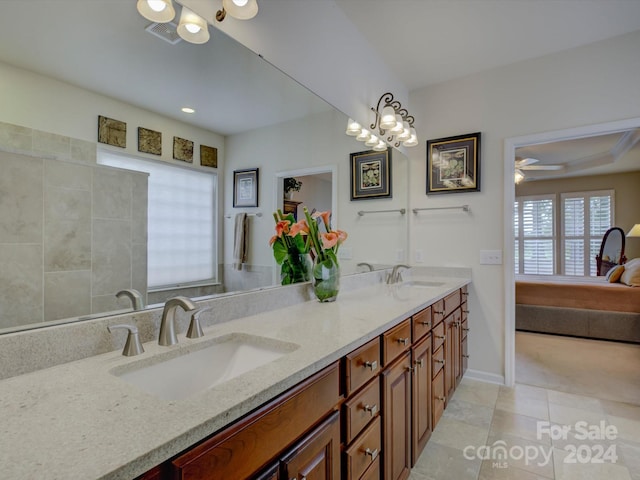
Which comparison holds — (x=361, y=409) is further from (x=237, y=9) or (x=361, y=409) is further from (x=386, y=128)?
(x=386, y=128)

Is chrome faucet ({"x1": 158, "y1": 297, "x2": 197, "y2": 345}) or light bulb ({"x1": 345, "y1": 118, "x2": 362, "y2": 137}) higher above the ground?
light bulb ({"x1": 345, "y1": 118, "x2": 362, "y2": 137})

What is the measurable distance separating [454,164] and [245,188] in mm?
2104

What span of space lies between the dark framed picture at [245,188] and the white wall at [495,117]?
1.94 metres

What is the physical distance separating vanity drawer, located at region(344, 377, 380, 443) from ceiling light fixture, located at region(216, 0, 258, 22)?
4.91 feet

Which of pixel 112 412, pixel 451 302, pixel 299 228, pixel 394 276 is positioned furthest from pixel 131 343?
pixel 394 276

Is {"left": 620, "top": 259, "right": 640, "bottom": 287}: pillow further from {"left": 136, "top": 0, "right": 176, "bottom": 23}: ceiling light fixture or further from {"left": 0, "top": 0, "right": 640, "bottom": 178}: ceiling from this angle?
{"left": 136, "top": 0, "right": 176, "bottom": 23}: ceiling light fixture

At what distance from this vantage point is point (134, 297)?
41.2 inches

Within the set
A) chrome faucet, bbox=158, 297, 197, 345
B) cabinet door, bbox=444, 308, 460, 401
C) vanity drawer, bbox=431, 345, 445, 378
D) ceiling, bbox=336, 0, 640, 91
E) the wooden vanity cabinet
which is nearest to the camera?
the wooden vanity cabinet

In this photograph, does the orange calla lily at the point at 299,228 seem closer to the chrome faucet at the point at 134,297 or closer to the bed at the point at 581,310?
the chrome faucet at the point at 134,297

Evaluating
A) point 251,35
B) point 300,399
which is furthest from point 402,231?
point 300,399

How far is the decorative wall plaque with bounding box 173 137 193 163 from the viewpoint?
3.89ft

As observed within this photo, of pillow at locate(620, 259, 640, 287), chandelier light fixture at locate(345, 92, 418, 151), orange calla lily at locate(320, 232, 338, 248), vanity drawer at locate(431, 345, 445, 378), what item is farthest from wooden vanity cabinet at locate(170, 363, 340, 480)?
pillow at locate(620, 259, 640, 287)

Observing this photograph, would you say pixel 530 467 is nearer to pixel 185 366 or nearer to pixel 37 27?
pixel 185 366

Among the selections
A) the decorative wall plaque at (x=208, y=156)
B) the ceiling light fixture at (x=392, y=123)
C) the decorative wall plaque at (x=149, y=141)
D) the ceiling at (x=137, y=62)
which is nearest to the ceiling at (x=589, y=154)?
the ceiling light fixture at (x=392, y=123)
